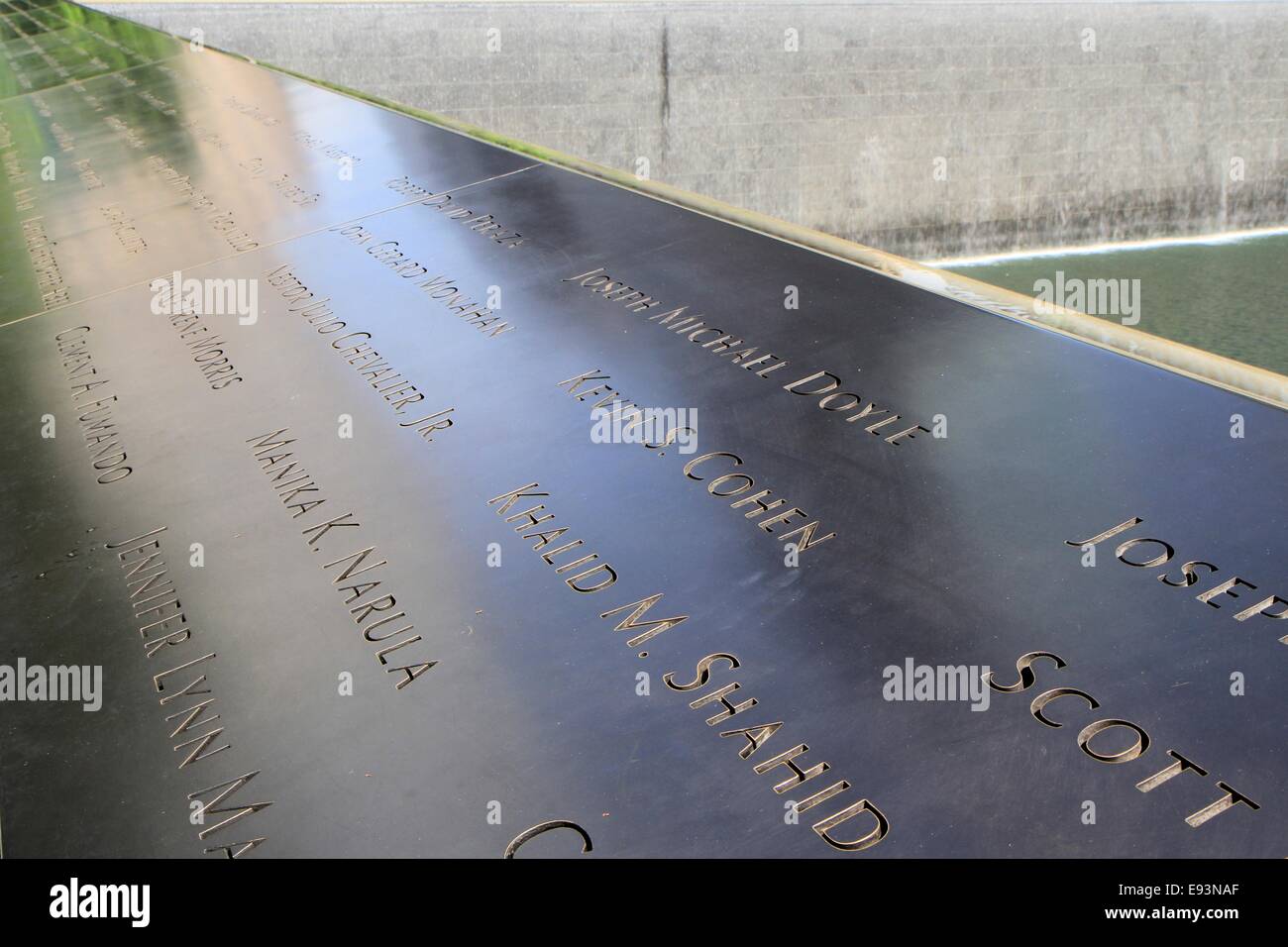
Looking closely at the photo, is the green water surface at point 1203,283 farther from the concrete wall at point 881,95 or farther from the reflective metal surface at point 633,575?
the reflective metal surface at point 633,575

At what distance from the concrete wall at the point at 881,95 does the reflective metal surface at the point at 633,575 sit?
5736mm

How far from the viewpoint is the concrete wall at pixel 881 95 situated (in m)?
8.18

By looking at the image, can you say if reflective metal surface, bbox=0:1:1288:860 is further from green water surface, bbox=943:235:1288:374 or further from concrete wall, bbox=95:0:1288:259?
concrete wall, bbox=95:0:1288:259

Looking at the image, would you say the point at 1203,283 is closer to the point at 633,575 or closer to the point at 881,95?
the point at 881,95

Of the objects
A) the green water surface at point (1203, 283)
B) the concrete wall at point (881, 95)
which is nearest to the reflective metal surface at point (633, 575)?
the green water surface at point (1203, 283)

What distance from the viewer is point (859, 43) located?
8.56 meters

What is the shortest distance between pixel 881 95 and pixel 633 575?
7778mm

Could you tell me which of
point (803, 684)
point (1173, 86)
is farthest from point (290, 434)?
point (1173, 86)

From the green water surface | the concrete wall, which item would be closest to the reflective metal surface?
the green water surface

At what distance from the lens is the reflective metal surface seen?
4.24ft

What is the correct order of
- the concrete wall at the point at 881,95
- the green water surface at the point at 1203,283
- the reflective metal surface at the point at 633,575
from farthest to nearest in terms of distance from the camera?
1. the concrete wall at the point at 881,95
2. the green water surface at the point at 1203,283
3. the reflective metal surface at the point at 633,575

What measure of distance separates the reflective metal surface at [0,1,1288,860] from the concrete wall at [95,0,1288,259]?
5.74 metres

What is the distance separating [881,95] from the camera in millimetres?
8688

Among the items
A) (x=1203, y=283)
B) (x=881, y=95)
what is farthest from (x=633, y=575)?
(x=1203, y=283)
